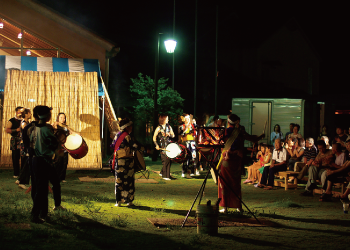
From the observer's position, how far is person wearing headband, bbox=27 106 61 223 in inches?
286

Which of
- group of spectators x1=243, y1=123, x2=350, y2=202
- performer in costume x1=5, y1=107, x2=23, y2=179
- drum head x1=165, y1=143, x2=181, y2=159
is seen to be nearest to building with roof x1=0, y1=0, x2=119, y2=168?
performer in costume x1=5, y1=107, x2=23, y2=179

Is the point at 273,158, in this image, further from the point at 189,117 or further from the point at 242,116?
the point at 242,116

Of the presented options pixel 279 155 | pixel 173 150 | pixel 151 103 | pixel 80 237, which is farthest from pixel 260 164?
pixel 151 103

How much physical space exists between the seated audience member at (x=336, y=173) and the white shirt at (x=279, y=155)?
209 cm

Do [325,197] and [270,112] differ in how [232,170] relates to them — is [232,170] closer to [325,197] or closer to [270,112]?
[325,197]

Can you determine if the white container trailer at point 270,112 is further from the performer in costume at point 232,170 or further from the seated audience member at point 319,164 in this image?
the performer in costume at point 232,170

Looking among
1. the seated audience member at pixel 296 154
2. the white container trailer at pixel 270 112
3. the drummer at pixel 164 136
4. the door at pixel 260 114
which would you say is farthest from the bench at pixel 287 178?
the door at pixel 260 114

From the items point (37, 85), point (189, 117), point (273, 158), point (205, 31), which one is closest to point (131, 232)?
point (273, 158)

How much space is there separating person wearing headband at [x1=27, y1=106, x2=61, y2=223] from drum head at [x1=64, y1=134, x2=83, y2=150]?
4145mm

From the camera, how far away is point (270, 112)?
23.5m

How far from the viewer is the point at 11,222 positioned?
7082 millimetres

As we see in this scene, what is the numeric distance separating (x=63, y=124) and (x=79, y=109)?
3939 millimetres

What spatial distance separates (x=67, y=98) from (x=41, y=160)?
861cm

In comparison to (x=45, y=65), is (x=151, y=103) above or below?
below
